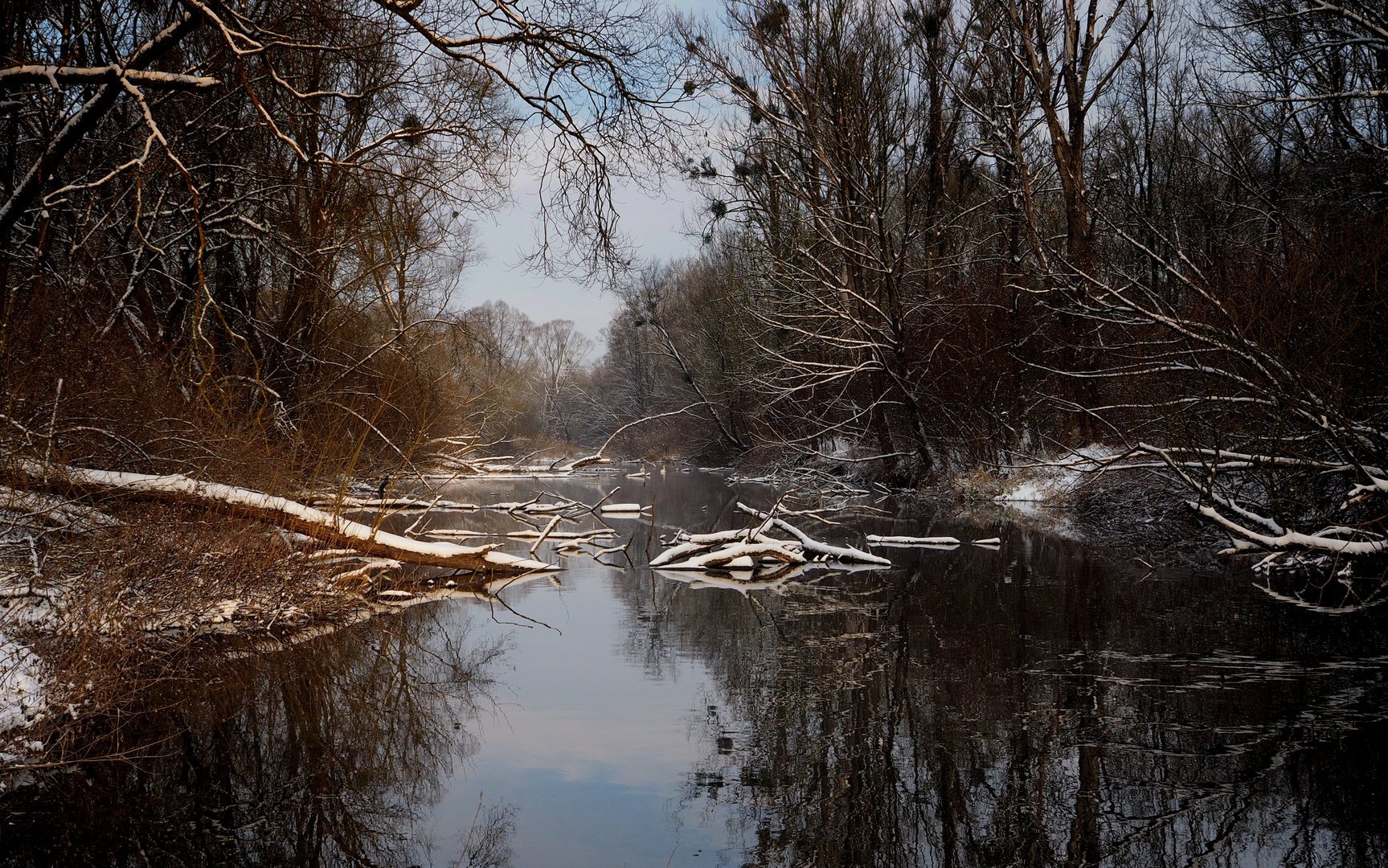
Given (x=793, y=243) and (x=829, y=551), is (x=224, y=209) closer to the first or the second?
(x=829, y=551)

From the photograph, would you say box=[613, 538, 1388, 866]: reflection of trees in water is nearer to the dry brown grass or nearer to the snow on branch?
the dry brown grass

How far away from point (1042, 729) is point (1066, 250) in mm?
17144

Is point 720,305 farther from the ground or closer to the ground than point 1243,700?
farther from the ground

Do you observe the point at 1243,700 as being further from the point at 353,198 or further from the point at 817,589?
the point at 353,198

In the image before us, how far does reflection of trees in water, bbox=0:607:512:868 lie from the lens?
3893 mm

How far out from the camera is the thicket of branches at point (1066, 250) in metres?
9.64

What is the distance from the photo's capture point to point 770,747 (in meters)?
5.00

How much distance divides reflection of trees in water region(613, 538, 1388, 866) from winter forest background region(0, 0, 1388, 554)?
1428 mm

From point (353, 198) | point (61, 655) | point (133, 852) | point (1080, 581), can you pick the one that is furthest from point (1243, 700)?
point (353, 198)

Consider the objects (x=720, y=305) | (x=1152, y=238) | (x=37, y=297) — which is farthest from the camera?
(x=720, y=305)

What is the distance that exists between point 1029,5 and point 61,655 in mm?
18979

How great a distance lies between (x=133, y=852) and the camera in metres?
3.82

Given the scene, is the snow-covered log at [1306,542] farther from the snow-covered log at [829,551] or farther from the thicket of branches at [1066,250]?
the snow-covered log at [829,551]

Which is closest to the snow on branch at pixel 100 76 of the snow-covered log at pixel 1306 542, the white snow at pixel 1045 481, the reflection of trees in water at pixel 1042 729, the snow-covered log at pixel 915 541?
the reflection of trees in water at pixel 1042 729
